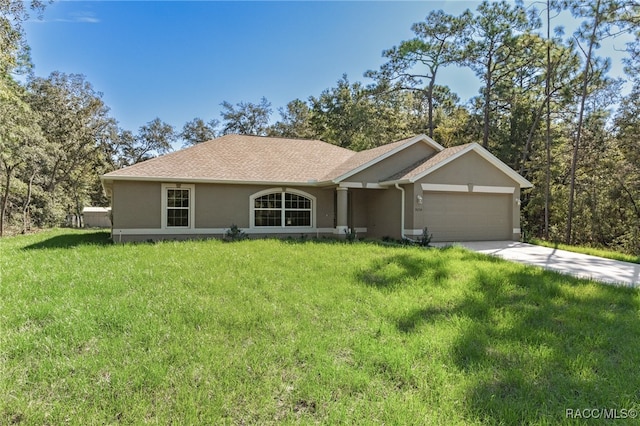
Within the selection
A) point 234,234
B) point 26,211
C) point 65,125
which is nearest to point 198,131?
point 65,125

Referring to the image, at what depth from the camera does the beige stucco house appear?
1379 cm

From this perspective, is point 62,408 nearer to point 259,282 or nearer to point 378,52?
point 259,282

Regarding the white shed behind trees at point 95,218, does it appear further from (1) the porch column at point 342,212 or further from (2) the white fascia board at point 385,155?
(2) the white fascia board at point 385,155

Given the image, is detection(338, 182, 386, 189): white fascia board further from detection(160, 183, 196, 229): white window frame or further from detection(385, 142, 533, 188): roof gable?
detection(160, 183, 196, 229): white window frame

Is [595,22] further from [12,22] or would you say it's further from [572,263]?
[12,22]

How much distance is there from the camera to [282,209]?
51.2 ft

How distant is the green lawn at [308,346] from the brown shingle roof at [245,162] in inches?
276

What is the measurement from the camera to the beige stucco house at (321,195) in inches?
543

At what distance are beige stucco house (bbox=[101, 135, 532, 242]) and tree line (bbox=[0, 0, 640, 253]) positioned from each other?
592 centimetres

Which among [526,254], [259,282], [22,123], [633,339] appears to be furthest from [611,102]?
[22,123]

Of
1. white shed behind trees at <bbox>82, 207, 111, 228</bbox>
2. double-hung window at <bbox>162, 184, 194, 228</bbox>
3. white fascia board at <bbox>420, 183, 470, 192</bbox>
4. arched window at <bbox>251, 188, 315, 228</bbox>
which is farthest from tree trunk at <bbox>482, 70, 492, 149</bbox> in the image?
white shed behind trees at <bbox>82, 207, 111, 228</bbox>

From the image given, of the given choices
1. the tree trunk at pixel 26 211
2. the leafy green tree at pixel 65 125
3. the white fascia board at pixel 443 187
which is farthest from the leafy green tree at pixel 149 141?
the white fascia board at pixel 443 187

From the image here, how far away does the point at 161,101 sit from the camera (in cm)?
2658

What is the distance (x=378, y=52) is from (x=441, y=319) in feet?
84.2
